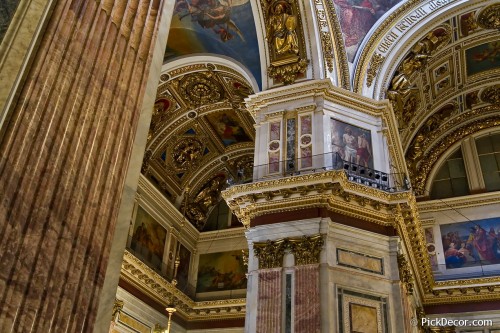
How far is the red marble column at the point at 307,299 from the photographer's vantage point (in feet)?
27.6

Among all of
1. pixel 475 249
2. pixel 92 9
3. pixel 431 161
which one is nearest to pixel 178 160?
pixel 431 161

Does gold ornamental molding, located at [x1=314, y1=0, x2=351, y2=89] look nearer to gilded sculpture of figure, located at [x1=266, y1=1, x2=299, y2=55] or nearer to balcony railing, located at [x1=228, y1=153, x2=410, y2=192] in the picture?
gilded sculpture of figure, located at [x1=266, y1=1, x2=299, y2=55]

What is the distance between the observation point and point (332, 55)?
12.2m

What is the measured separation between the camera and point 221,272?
1698 cm

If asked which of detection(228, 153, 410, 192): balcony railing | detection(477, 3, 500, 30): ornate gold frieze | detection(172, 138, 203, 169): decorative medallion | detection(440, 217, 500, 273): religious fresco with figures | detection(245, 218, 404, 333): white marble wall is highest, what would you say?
detection(477, 3, 500, 30): ornate gold frieze

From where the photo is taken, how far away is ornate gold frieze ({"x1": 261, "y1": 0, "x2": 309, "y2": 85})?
39.6ft

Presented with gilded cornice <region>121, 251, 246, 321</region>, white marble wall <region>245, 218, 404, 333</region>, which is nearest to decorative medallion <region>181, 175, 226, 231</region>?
gilded cornice <region>121, 251, 246, 321</region>

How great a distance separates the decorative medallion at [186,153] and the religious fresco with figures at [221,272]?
10.5 feet

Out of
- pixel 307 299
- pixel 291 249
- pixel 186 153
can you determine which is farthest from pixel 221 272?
pixel 307 299

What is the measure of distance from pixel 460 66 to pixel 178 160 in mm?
9129

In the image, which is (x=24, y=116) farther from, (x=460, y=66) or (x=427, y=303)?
(x=460, y=66)

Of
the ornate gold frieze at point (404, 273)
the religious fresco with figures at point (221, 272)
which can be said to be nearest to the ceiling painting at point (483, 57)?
the ornate gold frieze at point (404, 273)

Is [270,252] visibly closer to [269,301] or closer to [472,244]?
[269,301]

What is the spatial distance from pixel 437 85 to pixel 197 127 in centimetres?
744
